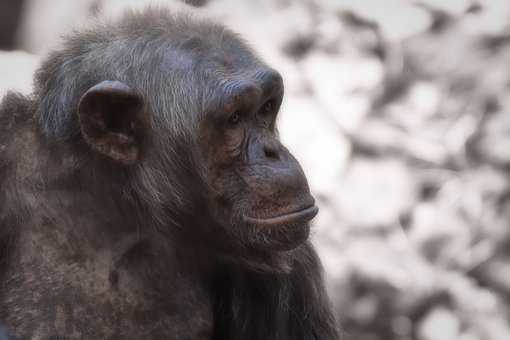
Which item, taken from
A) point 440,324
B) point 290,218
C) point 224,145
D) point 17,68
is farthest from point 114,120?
point 440,324

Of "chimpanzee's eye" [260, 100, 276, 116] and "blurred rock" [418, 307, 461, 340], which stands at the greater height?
"chimpanzee's eye" [260, 100, 276, 116]

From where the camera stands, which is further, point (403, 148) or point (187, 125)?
point (403, 148)

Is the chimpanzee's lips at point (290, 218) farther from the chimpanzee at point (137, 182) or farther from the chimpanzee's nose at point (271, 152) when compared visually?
the chimpanzee's nose at point (271, 152)

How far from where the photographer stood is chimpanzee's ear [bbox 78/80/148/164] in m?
3.86

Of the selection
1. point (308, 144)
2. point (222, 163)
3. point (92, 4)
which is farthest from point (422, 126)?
point (222, 163)

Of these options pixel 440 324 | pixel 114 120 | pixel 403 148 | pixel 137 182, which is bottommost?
pixel 440 324

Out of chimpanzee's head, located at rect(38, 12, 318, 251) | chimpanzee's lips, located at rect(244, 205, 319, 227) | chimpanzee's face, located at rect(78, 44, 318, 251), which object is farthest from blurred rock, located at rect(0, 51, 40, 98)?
chimpanzee's lips, located at rect(244, 205, 319, 227)

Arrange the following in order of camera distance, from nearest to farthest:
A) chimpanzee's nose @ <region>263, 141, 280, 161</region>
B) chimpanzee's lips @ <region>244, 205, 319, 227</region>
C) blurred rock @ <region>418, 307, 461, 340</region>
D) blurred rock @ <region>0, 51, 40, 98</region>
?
chimpanzee's lips @ <region>244, 205, 319, 227</region>, chimpanzee's nose @ <region>263, 141, 280, 161</region>, blurred rock @ <region>0, 51, 40, 98</region>, blurred rock @ <region>418, 307, 461, 340</region>

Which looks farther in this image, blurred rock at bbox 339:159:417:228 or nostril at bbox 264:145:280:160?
blurred rock at bbox 339:159:417:228

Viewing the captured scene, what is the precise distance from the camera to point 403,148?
6.92 metres

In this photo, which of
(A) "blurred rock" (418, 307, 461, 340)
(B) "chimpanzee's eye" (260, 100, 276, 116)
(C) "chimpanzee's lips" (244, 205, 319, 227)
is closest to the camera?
(C) "chimpanzee's lips" (244, 205, 319, 227)

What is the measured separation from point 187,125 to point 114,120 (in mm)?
283

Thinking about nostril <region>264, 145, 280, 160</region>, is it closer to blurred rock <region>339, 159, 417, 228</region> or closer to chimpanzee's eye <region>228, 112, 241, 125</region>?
chimpanzee's eye <region>228, 112, 241, 125</region>

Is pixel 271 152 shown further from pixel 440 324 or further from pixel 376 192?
pixel 440 324
